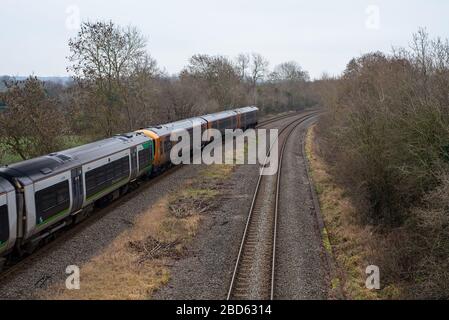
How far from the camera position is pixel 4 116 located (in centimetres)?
2294

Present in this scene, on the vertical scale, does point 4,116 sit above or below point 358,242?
above

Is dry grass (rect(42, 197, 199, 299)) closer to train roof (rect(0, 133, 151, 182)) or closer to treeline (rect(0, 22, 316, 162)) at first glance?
train roof (rect(0, 133, 151, 182))

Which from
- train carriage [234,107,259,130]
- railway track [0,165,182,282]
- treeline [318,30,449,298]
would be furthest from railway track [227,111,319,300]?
train carriage [234,107,259,130]

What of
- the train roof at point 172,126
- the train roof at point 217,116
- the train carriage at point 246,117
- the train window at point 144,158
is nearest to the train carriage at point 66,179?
the train window at point 144,158

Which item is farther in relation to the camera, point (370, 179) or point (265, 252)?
point (370, 179)

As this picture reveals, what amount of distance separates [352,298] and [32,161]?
Result: 11.1m

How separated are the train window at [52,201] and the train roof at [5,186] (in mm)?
1177

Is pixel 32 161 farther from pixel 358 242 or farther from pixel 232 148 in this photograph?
pixel 232 148

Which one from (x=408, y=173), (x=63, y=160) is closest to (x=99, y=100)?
(x=63, y=160)

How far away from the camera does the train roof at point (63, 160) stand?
45.3ft

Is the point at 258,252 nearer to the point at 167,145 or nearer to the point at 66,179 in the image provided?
the point at 66,179

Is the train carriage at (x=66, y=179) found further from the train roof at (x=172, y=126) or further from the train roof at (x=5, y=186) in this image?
the train roof at (x=172, y=126)

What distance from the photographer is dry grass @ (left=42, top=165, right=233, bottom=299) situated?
40.4 feet
